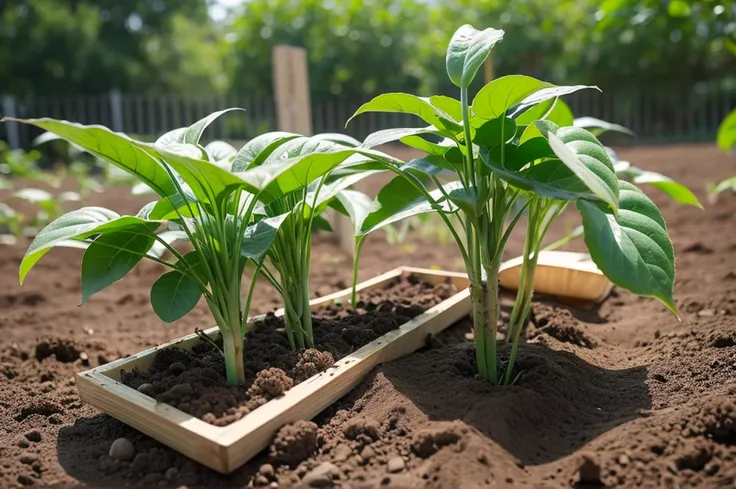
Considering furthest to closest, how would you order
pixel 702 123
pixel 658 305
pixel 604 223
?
1. pixel 702 123
2. pixel 658 305
3. pixel 604 223

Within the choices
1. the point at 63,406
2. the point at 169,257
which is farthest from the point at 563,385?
the point at 169,257

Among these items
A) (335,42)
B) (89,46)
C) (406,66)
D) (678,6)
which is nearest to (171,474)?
(678,6)

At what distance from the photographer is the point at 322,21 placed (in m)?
15.2

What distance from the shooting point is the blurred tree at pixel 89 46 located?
658 inches

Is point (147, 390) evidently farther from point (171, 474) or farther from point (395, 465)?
point (395, 465)

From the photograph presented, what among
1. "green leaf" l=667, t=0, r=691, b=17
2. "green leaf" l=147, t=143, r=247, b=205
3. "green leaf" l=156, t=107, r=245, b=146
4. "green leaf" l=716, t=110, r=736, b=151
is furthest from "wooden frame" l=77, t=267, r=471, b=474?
"green leaf" l=716, t=110, r=736, b=151

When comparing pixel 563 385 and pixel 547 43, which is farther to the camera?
pixel 547 43

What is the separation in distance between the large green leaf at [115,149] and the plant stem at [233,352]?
0.39 m

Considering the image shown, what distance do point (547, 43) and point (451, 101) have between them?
47.3ft

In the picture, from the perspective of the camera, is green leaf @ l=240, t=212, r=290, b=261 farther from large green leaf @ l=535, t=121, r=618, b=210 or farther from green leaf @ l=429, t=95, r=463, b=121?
large green leaf @ l=535, t=121, r=618, b=210

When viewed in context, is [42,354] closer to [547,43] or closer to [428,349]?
[428,349]

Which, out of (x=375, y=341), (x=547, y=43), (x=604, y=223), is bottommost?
(x=375, y=341)

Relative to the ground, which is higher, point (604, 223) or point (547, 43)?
point (547, 43)

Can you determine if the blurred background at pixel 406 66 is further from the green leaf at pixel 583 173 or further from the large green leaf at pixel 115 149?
the green leaf at pixel 583 173
